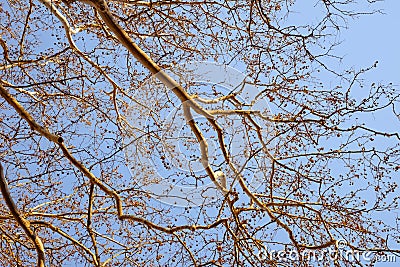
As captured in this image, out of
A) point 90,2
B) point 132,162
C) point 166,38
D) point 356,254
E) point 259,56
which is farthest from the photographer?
point 166,38

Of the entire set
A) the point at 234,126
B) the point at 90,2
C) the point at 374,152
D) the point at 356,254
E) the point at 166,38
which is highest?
the point at 166,38

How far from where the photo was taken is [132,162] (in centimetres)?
373

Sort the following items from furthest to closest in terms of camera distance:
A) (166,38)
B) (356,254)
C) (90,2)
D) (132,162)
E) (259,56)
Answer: (166,38), (132,162), (259,56), (356,254), (90,2)

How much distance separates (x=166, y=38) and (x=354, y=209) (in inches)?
81.2

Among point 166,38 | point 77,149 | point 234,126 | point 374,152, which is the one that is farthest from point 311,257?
point 166,38

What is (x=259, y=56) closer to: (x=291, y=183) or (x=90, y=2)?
(x=291, y=183)

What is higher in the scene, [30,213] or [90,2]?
[90,2]

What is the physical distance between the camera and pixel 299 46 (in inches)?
139

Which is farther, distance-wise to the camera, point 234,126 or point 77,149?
point 77,149

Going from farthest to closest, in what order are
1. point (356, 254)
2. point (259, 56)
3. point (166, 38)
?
point (166, 38)
point (259, 56)
point (356, 254)

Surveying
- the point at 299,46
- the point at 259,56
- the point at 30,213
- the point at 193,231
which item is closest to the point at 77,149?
the point at 30,213

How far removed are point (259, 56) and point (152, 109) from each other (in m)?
0.96

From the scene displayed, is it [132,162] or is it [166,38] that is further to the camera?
[166,38]

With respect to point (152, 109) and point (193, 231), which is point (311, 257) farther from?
point (152, 109)
